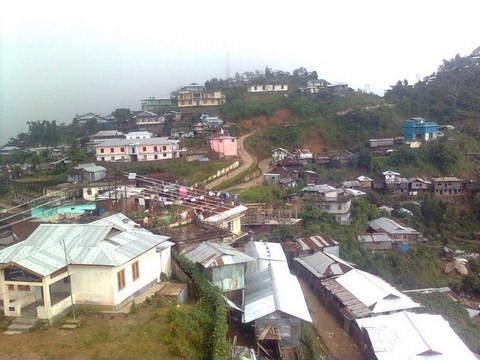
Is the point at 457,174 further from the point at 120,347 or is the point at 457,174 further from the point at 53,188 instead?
the point at 120,347

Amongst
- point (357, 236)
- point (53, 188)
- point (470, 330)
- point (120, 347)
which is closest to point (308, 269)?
point (470, 330)

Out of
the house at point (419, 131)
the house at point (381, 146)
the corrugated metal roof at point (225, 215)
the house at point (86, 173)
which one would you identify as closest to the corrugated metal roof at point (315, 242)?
the corrugated metal roof at point (225, 215)

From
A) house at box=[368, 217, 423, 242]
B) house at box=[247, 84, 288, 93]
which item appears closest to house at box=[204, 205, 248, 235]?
house at box=[368, 217, 423, 242]

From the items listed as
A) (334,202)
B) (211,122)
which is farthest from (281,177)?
(211,122)

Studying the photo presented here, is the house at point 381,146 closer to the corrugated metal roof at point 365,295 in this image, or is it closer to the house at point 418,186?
the house at point 418,186

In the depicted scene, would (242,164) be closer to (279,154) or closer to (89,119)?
(279,154)

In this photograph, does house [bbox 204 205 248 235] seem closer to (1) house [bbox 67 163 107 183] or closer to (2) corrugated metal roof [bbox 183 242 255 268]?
(2) corrugated metal roof [bbox 183 242 255 268]
